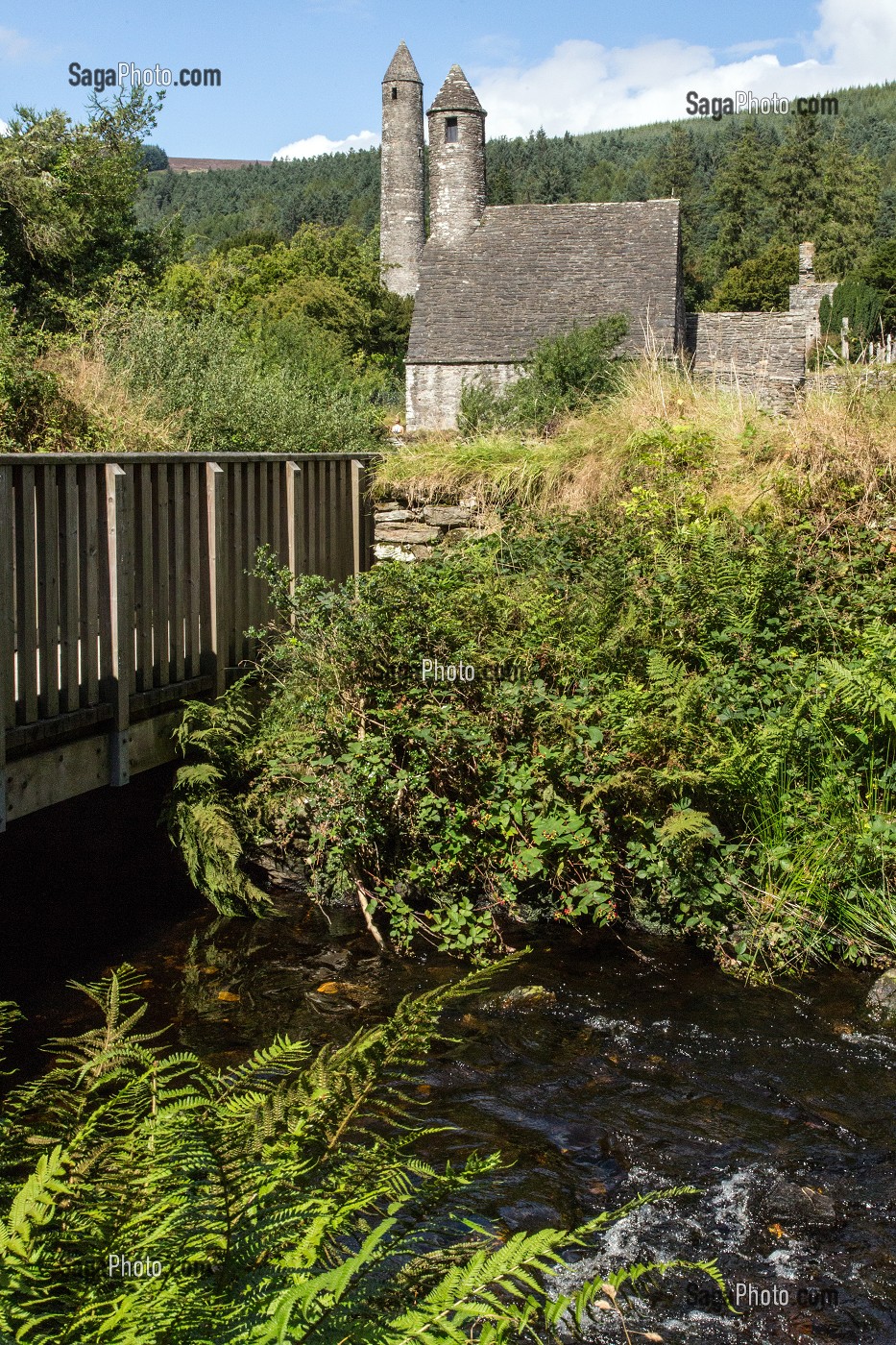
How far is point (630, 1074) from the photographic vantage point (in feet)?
16.4

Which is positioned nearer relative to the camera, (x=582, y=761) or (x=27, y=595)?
(x=27, y=595)

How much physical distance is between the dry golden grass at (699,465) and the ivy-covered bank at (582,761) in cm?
117

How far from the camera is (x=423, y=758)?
21.2 feet

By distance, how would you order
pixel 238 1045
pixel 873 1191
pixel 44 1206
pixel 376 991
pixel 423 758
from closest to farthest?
pixel 44 1206 → pixel 873 1191 → pixel 238 1045 → pixel 376 991 → pixel 423 758

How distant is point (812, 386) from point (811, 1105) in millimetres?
7211

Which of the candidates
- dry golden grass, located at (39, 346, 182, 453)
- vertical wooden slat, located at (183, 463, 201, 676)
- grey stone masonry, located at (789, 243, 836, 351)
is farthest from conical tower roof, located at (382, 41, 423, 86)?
vertical wooden slat, located at (183, 463, 201, 676)

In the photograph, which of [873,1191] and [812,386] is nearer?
[873,1191]

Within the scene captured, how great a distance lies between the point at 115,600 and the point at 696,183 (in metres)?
99.1

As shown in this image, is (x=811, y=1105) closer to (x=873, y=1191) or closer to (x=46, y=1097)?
(x=873, y=1191)

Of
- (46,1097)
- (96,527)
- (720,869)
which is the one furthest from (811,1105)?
(96,527)

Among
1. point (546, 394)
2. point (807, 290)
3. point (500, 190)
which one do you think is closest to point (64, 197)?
point (546, 394)

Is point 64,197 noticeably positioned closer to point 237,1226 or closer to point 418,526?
point 418,526

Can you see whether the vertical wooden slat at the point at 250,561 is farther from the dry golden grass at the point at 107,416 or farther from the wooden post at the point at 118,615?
the dry golden grass at the point at 107,416

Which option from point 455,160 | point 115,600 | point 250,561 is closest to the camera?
point 115,600
